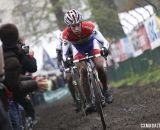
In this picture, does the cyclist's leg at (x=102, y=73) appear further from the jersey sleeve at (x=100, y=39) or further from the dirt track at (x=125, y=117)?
the dirt track at (x=125, y=117)

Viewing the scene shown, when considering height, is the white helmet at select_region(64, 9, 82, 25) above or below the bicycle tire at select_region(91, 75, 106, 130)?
above

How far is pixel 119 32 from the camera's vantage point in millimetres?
27281

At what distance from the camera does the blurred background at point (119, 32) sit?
70.0 ft

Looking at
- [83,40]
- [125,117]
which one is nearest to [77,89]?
[83,40]

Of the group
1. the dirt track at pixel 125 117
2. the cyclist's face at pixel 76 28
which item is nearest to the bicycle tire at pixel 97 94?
the dirt track at pixel 125 117

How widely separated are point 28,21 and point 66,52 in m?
24.6

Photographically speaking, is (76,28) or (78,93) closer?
(76,28)

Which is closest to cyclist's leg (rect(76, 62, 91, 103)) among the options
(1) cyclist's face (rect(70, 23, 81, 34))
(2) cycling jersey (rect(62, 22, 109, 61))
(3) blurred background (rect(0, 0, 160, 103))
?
(2) cycling jersey (rect(62, 22, 109, 61))

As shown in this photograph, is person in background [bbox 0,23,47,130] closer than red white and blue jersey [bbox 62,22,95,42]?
Yes

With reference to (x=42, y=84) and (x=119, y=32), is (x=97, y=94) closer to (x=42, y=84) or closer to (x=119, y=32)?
(x=42, y=84)

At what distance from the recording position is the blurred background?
2133 centimetres

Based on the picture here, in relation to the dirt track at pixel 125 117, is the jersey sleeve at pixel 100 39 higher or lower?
higher

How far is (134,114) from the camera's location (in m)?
10.9

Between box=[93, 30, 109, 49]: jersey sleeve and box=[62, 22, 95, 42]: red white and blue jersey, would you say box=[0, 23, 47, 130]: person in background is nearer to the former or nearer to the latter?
box=[93, 30, 109, 49]: jersey sleeve
